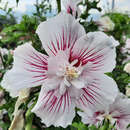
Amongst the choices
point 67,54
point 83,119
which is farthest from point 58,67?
point 83,119

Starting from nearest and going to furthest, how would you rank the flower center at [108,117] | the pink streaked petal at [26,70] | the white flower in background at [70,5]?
1. the pink streaked petal at [26,70]
2. the white flower in background at [70,5]
3. the flower center at [108,117]

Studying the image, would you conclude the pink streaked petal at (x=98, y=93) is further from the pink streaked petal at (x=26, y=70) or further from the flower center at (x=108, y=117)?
the flower center at (x=108, y=117)

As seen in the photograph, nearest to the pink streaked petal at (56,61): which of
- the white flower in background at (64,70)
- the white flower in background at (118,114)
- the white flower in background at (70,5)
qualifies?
the white flower in background at (64,70)

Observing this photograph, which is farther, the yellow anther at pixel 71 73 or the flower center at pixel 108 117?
the flower center at pixel 108 117

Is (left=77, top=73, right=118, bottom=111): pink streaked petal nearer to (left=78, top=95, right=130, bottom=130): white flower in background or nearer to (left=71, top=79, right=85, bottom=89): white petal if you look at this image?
(left=71, top=79, right=85, bottom=89): white petal

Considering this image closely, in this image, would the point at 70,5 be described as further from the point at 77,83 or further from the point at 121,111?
the point at 121,111

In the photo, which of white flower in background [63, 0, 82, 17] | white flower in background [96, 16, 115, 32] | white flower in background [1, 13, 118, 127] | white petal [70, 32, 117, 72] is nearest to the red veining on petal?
white flower in background [1, 13, 118, 127]
